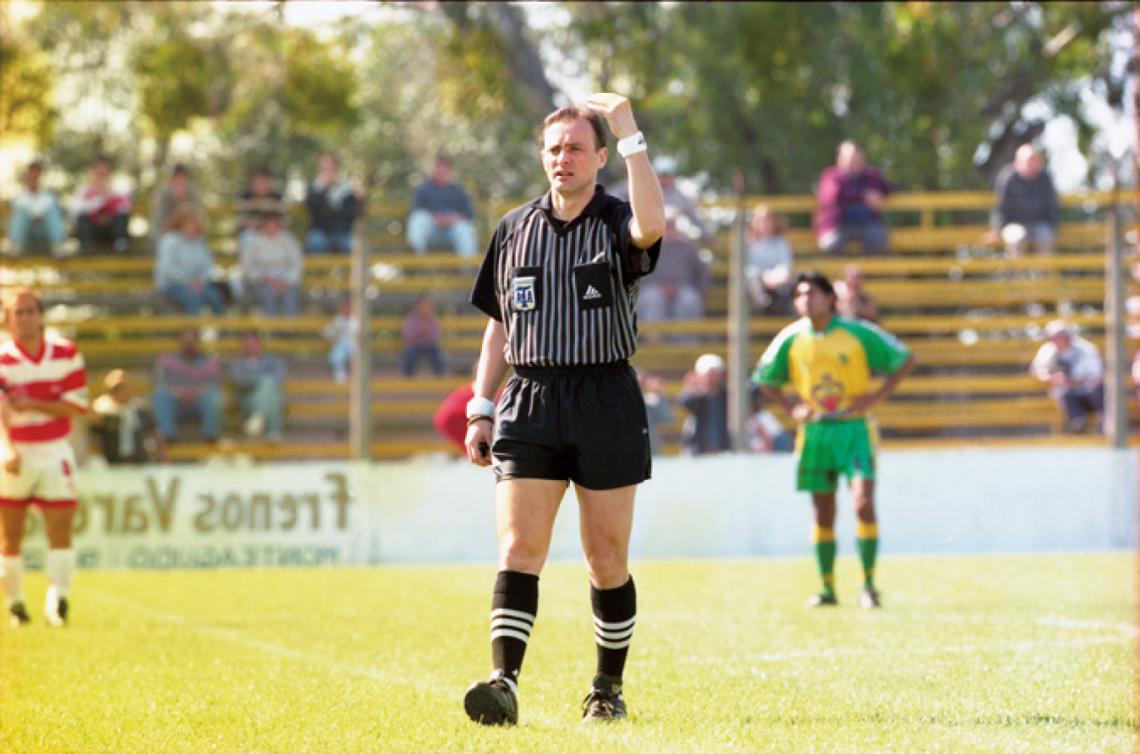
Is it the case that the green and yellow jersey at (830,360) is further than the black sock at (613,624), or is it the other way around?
the green and yellow jersey at (830,360)

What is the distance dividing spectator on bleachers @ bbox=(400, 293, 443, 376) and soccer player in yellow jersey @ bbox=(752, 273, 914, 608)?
Answer: 27.2ft

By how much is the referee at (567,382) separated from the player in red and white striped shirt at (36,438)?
20.6 ft

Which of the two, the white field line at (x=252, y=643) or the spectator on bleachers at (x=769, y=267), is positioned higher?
the spectator on bleachers at (x=769, y=267)

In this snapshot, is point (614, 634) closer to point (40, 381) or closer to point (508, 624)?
point (508, 624)

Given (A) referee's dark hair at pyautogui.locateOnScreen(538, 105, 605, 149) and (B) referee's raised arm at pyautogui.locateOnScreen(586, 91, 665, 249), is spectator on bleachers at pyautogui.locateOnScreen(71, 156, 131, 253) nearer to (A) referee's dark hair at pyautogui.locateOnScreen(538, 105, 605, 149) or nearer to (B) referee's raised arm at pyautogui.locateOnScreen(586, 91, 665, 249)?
(A) referee's dark hair at pyautogui.locateOnScreen(538, 105, 605, 149)

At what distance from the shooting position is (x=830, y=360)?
1375 cm

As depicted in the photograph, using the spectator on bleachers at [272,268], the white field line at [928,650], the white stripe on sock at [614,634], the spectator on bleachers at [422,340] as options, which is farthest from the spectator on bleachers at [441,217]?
the white stripe on sock at [614,634]

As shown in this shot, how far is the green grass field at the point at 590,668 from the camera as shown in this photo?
23.2ft

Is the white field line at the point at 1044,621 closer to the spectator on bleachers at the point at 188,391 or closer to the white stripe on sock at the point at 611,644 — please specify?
the white stripe on sock at the point at 611,644

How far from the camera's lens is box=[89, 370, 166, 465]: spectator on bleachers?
20.2 m

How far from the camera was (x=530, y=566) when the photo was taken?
7.29 meters

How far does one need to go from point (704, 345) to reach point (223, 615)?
892 centimetres

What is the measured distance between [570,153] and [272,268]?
49.7 ft

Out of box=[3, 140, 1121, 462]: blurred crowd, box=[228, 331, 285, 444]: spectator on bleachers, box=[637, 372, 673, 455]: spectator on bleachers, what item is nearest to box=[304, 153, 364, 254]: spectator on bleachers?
box=[3, 140, 1121, 462]: blurred crowd
